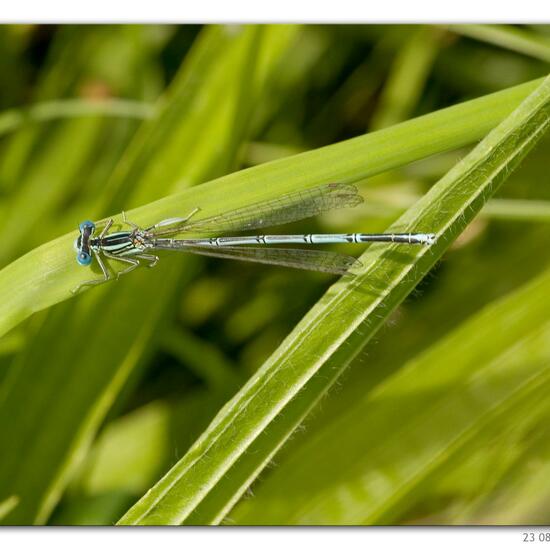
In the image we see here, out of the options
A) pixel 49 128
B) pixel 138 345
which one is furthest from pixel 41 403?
pixel 49 128

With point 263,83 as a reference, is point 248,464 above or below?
below

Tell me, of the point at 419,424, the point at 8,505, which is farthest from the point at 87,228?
the point at 419,424

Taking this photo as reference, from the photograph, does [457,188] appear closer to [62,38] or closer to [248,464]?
[248,464]

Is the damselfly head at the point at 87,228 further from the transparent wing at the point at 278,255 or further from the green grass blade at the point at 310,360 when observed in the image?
the green grass blade at the point at 310,360

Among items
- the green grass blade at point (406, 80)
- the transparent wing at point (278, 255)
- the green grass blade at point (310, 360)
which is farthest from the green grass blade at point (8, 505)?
the green grass blade at point (406, 80)

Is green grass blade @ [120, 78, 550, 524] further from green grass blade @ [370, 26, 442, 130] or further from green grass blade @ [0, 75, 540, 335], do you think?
green grass blade @ [370, 26, 442, 130]

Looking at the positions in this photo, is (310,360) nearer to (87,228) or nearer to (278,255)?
(278,255)
